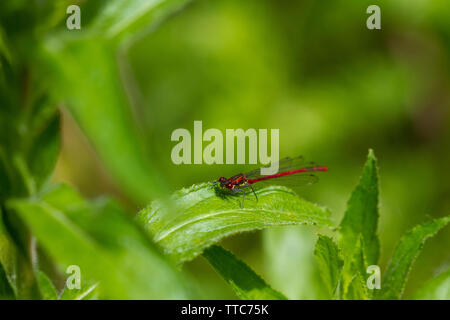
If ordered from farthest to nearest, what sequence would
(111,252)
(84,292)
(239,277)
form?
(239,277) → (84,292) → (111,252)

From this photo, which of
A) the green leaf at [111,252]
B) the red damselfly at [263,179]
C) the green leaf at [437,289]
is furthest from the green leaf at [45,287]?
the green leaf at [437,289]

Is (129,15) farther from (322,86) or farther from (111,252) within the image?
(322,86)

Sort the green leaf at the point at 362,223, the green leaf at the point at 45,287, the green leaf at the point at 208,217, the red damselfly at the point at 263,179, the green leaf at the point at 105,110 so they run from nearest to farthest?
the green leaf at the point at 105,110 < the green leaf at the point at 208,217 < the green leaf at the point at 45,287 < the green leaf at the point at 362,223 < the red damselfly at the point at 263,179

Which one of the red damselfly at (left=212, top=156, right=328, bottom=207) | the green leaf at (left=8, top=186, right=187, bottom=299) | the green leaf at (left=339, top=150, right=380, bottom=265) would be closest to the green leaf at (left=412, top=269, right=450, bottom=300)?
the green leaf at (left=339, top=150, right=380, bottom=265)

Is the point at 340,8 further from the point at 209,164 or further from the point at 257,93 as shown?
the point at 209,164

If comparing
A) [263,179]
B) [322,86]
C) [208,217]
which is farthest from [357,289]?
[322,86]

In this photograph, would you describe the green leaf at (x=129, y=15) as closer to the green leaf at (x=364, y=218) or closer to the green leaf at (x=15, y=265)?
the green leaf at (x=15, y=265)
